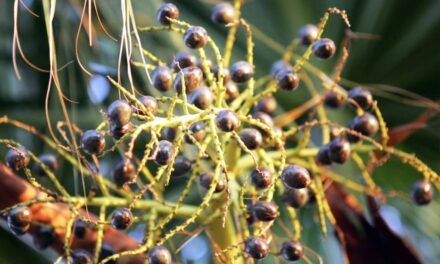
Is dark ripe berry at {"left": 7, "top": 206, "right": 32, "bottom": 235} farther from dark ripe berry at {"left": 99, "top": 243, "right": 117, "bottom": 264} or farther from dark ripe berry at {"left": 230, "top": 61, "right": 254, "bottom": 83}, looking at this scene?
dark ripe berry at {"left": 230, "top": 61, "right": 254, "bottom": 83}

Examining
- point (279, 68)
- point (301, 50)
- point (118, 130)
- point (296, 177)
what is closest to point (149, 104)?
point (118, 130)

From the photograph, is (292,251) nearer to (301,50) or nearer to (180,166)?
(180,166)

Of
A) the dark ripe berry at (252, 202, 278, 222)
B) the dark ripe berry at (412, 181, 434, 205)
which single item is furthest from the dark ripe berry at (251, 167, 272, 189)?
the dark ripe berry at (412, 181, 434, 205)

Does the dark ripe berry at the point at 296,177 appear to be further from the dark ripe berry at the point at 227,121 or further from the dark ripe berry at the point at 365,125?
the dark ripe berry at the point at 365,125

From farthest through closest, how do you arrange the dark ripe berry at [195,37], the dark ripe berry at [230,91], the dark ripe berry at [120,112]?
the dark ripe berry at [230,91] → the dark ripe berry at [195,37] → the dark ripe berry at [120,112]

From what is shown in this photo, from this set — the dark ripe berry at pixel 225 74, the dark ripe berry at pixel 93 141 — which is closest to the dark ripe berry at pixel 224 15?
the dark ripe berry at pixel 225 74

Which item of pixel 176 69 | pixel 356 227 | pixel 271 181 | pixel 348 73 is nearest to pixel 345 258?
pixel 356 227

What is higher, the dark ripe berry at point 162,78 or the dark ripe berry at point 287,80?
the dark ripe berry at point 287,80
